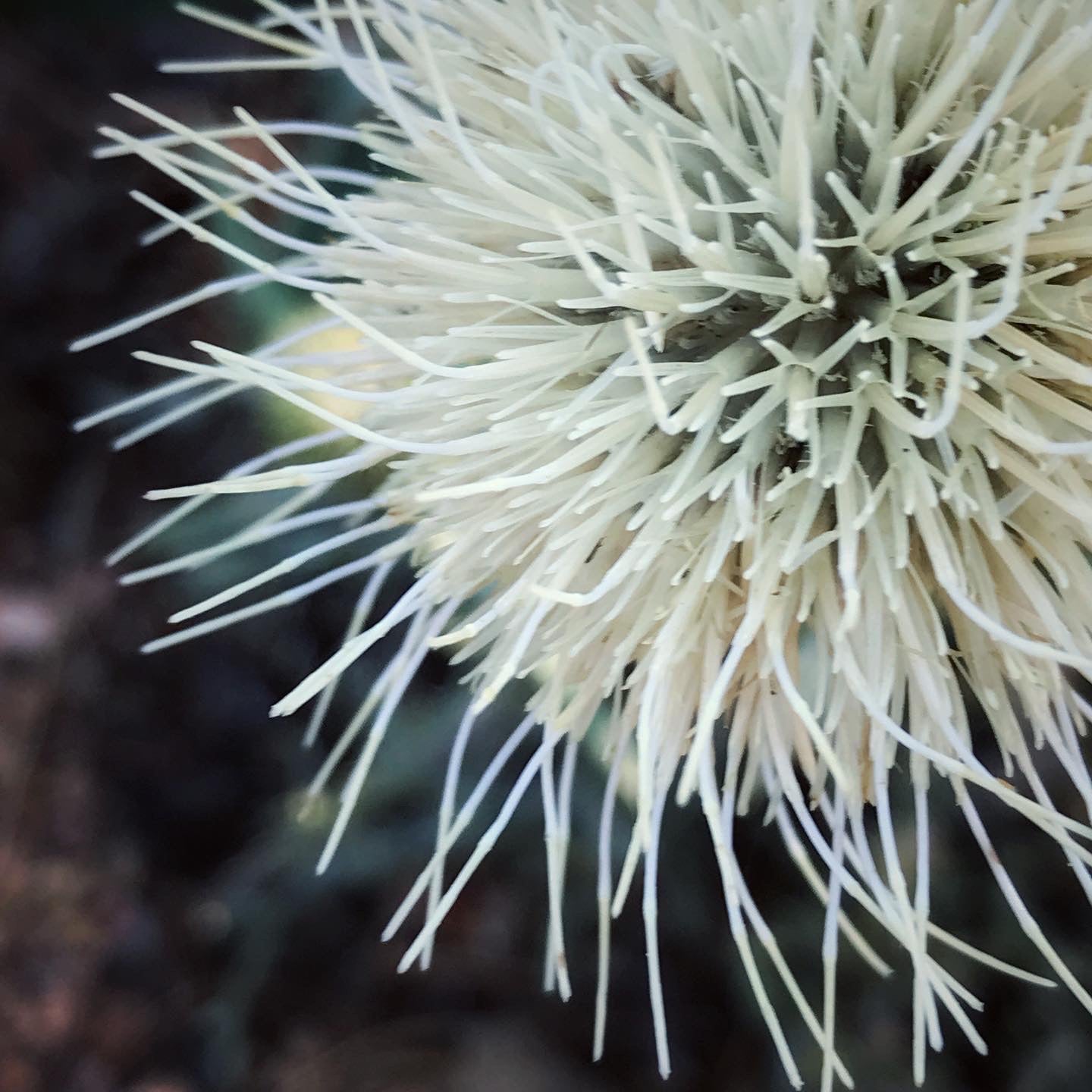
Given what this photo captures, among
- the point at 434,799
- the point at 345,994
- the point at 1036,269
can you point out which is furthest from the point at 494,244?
the point at 345,994

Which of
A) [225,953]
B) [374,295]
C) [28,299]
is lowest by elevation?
[225,953]

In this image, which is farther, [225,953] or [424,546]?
[225,953]

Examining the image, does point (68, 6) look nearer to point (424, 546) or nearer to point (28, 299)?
point (28, 299)

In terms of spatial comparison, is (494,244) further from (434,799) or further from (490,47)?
(434,799)

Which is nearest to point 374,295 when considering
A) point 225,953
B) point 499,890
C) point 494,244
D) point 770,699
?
point 494,244

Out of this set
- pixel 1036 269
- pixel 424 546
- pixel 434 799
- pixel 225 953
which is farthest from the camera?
pixel 225 953

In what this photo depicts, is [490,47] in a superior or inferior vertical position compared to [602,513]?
superior

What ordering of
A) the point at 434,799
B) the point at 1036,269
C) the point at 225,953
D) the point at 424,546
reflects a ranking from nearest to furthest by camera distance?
the point at 1036,269
the point at 424,546
the point at 434,799
the point at 225,953
